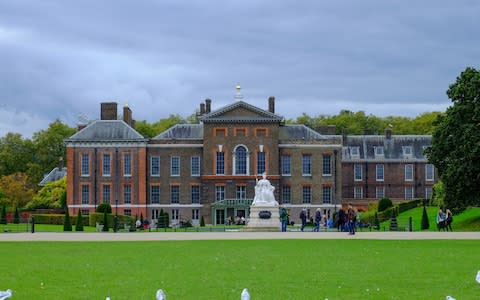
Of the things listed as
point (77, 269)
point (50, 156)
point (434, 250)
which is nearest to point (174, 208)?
point (50, 156)

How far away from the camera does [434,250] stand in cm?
2994

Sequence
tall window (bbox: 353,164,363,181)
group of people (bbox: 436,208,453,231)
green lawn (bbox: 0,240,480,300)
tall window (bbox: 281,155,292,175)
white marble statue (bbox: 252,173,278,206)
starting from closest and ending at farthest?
green lawn (bbox: 0,240,480,300)
group of people (bbox: 436,208,453,231)
white marble statue (bbox: 252,173,278,206)
tall window (bbox: 281,155,292,175)
tall window (bbox: 353,164,363,181)

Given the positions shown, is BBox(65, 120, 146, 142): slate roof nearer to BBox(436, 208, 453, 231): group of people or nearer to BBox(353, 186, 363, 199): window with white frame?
BBox(353, 186, 363, 199): window with white frame

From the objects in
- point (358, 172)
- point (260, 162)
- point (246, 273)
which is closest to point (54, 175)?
point (260, 162)

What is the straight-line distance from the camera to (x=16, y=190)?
10588cm

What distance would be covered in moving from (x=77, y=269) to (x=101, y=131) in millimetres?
66865

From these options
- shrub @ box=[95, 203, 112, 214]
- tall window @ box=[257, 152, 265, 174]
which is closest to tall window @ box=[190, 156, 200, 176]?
tall window @ box=[257, 152, 265, 174]

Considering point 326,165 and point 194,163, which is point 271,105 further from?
point 194,163

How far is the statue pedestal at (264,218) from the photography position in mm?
58250

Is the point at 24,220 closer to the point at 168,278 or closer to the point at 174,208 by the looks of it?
the point at 174,208

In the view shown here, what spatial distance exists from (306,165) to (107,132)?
18.6m

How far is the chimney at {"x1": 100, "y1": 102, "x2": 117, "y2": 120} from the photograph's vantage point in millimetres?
89125

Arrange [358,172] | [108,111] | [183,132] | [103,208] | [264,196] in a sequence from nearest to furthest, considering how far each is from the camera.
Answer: [264,196]
[103,208]
[108,111]
[183,132]
[358,172]

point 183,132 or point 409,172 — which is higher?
point 183,132
